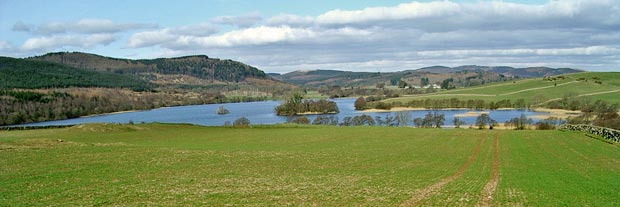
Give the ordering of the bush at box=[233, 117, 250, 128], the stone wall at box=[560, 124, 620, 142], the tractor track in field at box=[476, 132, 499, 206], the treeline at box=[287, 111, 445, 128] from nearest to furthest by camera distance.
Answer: the tractor track in field at box=[476, 132, 499, 206], the stone wall at box=[560, 124, 620, 142], the bush at box=[233, 117, 250, 128], the treeline at box=[287, 111, 445, 128]

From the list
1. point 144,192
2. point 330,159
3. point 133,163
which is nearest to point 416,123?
point 330,159

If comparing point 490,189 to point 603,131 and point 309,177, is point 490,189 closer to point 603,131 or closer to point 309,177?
point 309,177

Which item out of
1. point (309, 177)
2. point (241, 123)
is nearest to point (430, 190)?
point (309, 177)

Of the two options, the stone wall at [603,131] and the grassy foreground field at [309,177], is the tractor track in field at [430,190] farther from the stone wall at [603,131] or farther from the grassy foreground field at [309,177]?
the stone wall at [603,131]

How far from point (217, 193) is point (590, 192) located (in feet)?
54.8

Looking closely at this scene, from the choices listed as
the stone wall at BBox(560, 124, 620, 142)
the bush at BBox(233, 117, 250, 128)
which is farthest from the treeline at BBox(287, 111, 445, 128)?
the stone wall at BBox(560, 124, 620, 142)

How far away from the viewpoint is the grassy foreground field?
2069cm

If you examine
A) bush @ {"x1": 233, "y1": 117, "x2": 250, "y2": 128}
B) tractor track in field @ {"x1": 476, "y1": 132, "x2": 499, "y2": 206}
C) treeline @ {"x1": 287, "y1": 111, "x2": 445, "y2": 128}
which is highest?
tractor track in field @ {"x1": 476, "y1": 132, "x2": 499, "y2": 206}

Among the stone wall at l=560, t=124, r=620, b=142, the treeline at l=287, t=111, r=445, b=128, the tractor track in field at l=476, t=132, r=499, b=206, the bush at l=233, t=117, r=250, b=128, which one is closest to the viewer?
the tractor track in field at l=476, t=132, r=499, b=206

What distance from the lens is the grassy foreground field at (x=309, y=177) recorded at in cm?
2069

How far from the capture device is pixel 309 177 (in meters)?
27.9

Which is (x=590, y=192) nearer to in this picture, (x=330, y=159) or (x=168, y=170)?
(x=330, y=159)

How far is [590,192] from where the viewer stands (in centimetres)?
2308

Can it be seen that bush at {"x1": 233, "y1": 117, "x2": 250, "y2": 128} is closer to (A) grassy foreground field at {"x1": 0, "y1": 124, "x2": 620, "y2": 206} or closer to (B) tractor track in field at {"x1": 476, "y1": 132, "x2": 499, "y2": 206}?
(A) grassy foreground field at {"x1": 0, "y1": 124, "x2": 620, "y2": 206}
